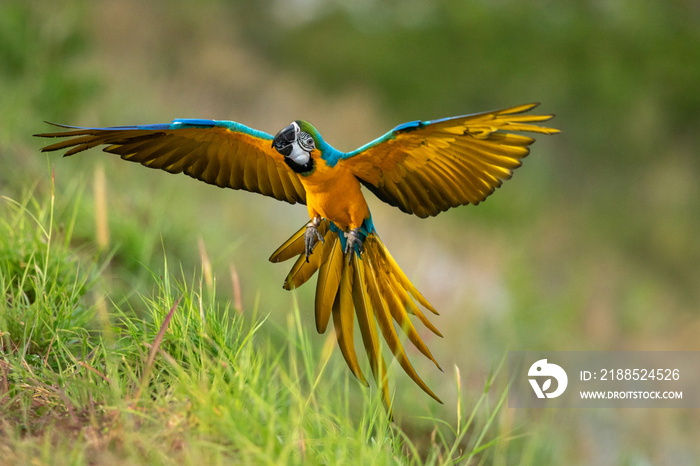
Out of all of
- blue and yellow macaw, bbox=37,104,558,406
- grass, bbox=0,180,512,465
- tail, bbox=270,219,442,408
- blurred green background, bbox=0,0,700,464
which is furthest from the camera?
blurred green background, bbox=0,0,700,464

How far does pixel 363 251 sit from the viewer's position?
164 cm

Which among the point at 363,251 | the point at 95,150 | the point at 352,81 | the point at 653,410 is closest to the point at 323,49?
the point at 352,81

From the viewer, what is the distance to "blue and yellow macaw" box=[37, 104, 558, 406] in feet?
4.89

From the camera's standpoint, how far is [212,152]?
1673 mm

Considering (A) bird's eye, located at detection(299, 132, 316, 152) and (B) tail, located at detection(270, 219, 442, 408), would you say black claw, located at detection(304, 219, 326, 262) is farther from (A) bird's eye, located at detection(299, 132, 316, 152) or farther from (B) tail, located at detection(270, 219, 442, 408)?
(A) bird's eye, located at detection(299, 132, 316, 152)

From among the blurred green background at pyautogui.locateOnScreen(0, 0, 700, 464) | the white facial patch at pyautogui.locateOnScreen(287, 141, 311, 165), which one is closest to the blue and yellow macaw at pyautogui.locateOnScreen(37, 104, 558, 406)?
the white facial patch at pyautogui.locateOnScreen(287, 141, 311, 165)

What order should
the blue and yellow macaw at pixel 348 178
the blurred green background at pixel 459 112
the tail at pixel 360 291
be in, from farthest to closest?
the blurred green background at pixel 459 112 → the tail at pixel 360 291 → the blue and yellow macaw at pixel 348 178

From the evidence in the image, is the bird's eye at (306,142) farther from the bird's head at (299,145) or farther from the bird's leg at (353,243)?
the bird's leg at (353,243)

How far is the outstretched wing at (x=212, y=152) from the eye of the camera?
1.56 meters

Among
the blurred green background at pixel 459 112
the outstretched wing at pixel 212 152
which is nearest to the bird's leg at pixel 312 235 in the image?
the outstretched wing at pixel 212 152

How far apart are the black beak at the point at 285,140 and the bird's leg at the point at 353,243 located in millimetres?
267

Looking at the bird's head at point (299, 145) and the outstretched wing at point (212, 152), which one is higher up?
the bird's head at point (299, 145)

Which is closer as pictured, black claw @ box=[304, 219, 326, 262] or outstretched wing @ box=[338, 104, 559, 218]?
outstretched wing @ box=[338, 104, 559, 218]

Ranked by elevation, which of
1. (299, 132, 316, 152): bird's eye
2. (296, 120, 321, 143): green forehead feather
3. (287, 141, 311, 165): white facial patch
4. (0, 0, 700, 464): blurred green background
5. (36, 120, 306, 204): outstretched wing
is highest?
(0, 0, 700, 464): blurred green background
